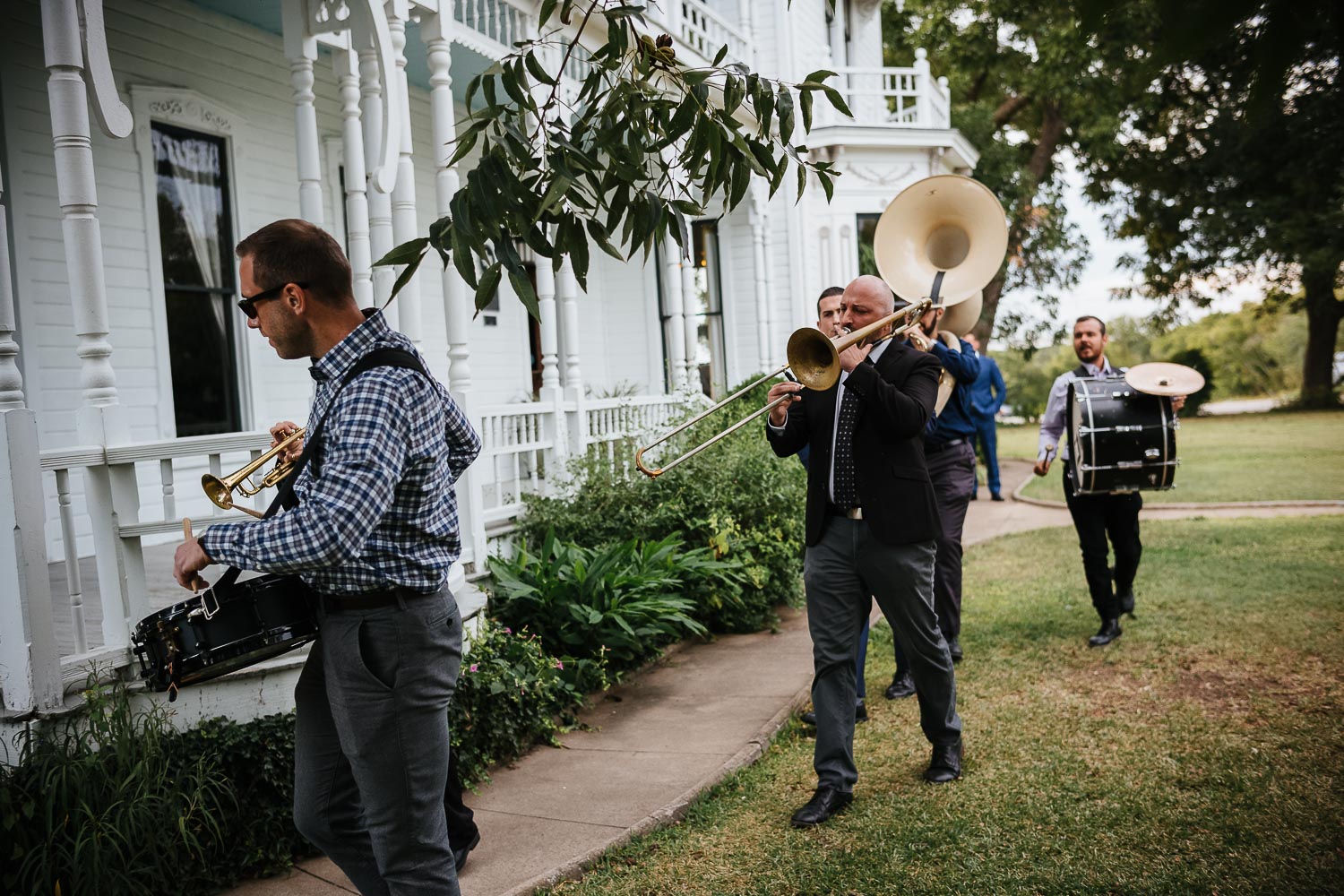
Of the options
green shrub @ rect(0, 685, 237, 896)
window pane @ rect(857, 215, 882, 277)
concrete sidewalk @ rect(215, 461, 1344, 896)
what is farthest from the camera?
window pane @ rect(857, 215, 882, 277)

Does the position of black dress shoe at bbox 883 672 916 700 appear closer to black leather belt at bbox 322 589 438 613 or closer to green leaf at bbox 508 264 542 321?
black leather belt at bbox 322 589 438 613

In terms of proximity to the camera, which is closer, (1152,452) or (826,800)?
(826,800)

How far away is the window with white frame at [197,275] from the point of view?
8227 mm

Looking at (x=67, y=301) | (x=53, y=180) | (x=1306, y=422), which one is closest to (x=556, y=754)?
(x=67, y=301)

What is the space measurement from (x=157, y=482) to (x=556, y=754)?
411cm

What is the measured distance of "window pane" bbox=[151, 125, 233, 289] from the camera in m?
8.20

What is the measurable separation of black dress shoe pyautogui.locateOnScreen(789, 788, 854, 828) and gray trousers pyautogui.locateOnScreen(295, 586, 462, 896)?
1971 millimetres

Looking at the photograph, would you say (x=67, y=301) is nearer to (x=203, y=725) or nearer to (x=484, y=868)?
(x=203, y=725)

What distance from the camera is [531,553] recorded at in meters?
7.29

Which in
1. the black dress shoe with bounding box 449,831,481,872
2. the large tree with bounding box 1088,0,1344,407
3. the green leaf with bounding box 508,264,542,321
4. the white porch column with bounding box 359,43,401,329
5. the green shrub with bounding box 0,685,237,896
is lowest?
the black dress shoe with bounding box 449,831,481,872

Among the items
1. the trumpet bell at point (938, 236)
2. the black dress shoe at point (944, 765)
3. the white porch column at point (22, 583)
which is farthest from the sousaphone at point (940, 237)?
the white porch column at point (22, 583)

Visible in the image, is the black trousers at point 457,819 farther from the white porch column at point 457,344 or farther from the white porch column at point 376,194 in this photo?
the white porch column at point 376,194

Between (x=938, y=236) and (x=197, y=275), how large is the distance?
5.70 metres

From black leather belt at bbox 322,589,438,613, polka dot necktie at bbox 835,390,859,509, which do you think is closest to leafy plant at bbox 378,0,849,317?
black leather belt at bbox 322,589,438,613
